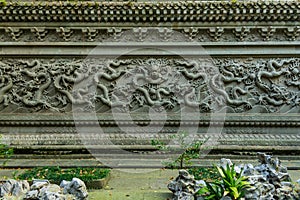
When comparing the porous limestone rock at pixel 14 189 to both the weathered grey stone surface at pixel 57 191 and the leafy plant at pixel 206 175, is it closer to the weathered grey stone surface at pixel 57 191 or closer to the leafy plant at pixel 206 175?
the weathered grey stone surface at pixel 57 191

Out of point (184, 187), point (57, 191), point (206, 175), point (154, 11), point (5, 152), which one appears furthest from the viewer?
point (154, 11)

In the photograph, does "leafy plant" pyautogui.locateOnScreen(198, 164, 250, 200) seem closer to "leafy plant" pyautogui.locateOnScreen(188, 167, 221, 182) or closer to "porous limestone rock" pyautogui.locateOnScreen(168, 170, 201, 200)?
"porous limestone rock" pyautogui.locateOnScreen(168, 170, 201, 200)

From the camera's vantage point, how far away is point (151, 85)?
10.9 metres

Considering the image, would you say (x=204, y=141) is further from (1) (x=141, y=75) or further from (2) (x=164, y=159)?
(1) (x=141, y=75)

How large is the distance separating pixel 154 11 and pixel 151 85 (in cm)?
228

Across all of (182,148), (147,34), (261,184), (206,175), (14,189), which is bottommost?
(14,189)

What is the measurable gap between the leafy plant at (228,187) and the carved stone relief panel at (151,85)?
5439mm

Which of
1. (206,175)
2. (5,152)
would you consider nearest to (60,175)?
(5,152)

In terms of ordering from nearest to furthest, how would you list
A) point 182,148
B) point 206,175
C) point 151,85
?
point 206,175
point 182,148
point 151,85

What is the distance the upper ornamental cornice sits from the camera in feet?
34.5

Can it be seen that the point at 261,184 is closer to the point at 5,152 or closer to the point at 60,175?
the point at 60,175

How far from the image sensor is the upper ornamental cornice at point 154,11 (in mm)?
10508

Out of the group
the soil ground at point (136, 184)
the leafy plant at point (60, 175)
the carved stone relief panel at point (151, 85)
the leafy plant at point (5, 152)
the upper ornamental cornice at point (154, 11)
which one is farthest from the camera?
the carved stone relief panel at point (151, 85)

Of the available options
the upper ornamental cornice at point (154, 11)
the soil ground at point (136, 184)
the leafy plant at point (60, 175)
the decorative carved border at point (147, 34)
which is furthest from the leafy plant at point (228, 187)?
the upper ornamental cornice at point (154, 11)
